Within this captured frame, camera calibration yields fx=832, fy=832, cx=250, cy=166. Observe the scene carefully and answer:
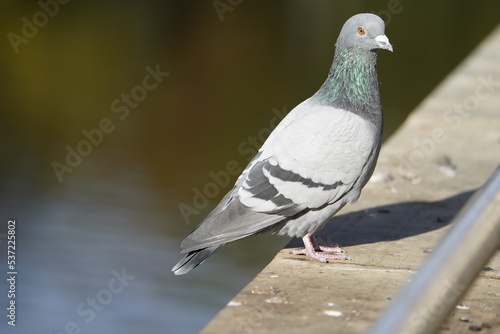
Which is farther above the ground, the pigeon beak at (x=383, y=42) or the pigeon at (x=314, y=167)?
the pigeon beak at (x=383, y=42)

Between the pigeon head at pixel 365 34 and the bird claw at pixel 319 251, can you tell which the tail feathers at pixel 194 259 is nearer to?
the bird claw at pixel 319 251

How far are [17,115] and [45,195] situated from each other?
2.15 metres

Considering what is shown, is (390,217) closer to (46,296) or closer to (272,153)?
(272,153)

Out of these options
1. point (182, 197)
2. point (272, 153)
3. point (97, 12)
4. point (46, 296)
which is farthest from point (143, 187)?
point (97, 12)

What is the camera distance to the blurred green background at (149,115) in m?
6.43

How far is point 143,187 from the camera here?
26.1ft

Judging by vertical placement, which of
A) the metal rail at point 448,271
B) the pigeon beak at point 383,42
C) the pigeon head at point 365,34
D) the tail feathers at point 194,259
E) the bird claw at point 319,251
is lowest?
the bird claw at point 319,251

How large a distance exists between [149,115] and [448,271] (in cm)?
795

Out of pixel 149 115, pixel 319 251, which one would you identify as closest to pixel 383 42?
pixel 319 251

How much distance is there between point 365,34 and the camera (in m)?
4.42

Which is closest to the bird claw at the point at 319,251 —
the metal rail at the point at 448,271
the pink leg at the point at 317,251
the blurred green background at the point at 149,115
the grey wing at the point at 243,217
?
the pink leg at the point at 317,251

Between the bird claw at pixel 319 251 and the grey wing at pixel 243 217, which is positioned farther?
the bird claw at pixel 319 251

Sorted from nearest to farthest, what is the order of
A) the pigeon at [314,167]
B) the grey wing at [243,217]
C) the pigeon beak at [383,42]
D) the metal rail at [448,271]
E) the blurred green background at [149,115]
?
the metal rail at [448,271]
the grey wing at [243,217]
the pigeon at [314,167]
the pigeon beak at [383,42]
the blurred green background at [149,115]

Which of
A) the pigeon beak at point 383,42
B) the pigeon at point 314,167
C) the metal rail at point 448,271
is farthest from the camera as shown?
the pigeon beak at point 383,42
